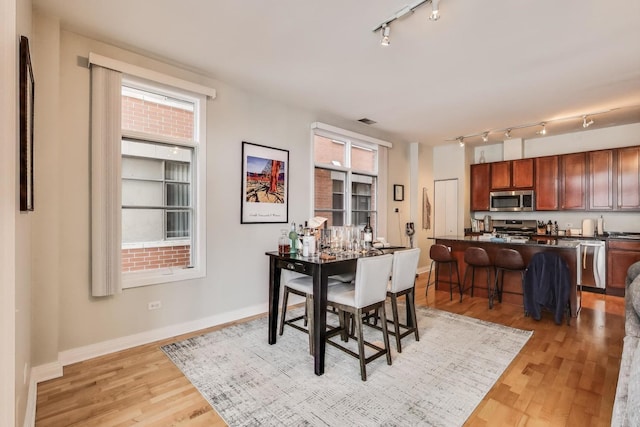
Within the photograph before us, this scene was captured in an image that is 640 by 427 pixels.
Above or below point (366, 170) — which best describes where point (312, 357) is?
below

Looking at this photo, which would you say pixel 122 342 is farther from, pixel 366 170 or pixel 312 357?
pixel 366 170

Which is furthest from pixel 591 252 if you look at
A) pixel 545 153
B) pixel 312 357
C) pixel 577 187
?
pixel 312 357

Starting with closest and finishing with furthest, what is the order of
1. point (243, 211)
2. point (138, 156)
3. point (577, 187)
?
point (138, 156)
point (243, 211)
point (577, 187)

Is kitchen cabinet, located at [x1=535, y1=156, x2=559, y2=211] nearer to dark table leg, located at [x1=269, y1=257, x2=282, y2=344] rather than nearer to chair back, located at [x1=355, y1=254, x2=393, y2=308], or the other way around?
chair back, located at [x1=355, y1=254, x2=393, y2=308]

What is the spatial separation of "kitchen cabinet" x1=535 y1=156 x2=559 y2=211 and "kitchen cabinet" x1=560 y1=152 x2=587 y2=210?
10 cm

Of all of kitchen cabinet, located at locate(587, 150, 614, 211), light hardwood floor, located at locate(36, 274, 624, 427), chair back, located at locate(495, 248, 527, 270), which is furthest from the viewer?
kitchen cabinet, located at locate(587, 150, 614, 211)

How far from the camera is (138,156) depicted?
10.0 ft

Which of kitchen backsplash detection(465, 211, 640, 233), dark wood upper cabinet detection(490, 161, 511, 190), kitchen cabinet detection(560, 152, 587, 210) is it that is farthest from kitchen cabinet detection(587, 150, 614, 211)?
dark wood upper cabinet detection(490, 161, 511, 190)

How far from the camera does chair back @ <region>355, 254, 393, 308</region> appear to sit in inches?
93.5

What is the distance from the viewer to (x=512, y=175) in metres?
5.94

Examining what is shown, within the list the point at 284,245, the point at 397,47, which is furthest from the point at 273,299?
the point at 397,47

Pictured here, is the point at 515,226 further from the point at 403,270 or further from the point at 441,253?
the point at 403,270

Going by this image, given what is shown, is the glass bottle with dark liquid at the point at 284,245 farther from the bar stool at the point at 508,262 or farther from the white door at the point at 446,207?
the white door at the point at 446,207

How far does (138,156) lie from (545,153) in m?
6.65
